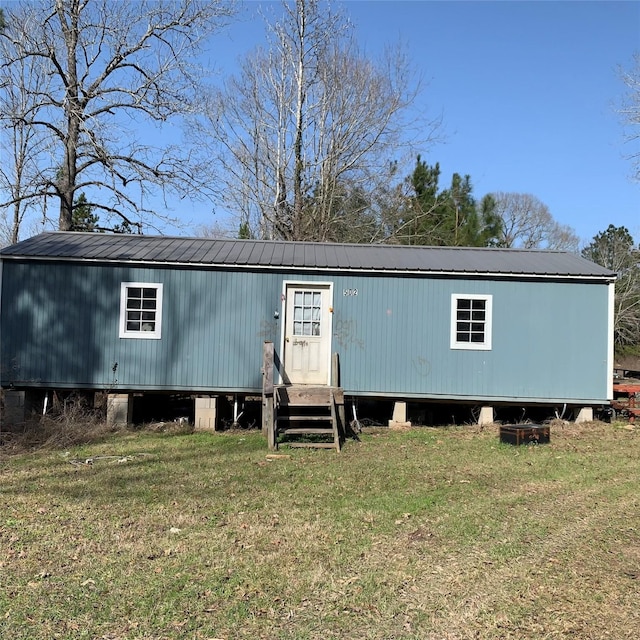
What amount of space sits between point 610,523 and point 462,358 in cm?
562

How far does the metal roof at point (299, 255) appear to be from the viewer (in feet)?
35.2

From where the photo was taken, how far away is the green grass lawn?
3502mm

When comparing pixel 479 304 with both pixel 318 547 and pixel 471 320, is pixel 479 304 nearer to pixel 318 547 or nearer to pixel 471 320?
pixel 471 320

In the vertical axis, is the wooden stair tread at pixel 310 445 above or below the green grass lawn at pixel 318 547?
above

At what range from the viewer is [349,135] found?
22469 mm

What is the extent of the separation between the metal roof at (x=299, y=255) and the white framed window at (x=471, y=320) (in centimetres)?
54

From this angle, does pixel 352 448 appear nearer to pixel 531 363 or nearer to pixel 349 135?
pixel 531 363

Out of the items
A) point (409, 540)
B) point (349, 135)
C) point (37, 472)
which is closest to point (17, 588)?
point (409, 540)

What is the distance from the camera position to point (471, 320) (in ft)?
35.7

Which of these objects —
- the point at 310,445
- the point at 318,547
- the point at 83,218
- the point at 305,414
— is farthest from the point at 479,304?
the point at 83,218

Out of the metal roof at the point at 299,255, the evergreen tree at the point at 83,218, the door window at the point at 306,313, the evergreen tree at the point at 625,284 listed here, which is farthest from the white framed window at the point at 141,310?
the evergreen tree at the point at 625,284

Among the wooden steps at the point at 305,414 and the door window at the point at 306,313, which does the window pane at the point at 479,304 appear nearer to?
the door window at the point at 306,313

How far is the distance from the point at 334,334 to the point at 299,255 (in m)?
1.84

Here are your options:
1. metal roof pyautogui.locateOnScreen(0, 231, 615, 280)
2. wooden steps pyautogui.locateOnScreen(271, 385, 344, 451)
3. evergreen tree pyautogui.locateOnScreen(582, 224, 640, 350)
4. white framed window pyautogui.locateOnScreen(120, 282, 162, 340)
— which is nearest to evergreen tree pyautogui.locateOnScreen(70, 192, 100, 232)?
metal roof pyautogui.locateOnScreen(0, 231, 615, 280)
